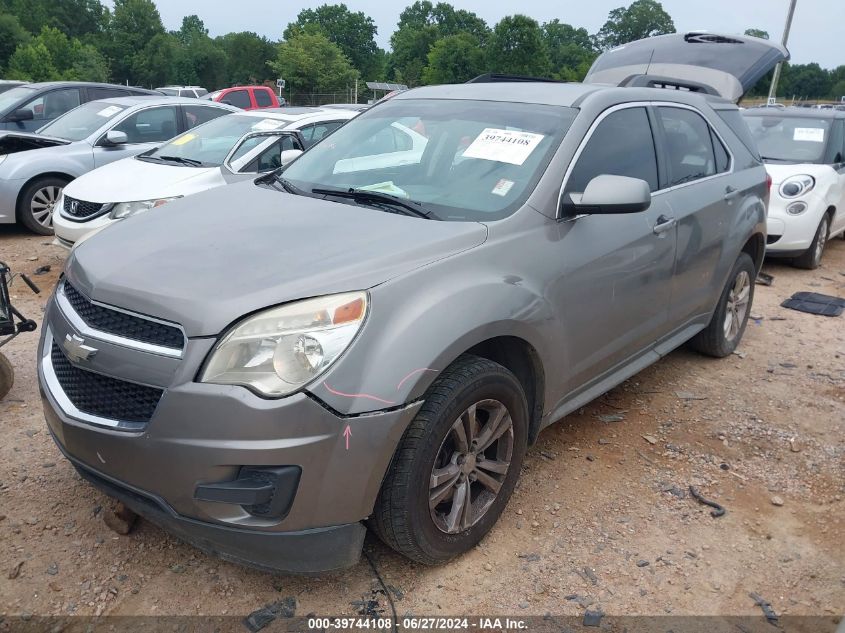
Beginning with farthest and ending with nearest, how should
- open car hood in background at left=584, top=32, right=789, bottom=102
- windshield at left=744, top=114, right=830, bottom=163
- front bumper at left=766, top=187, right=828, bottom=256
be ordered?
1. windshield at left=744, top=114, right=830, bottom=163
2. front bumper at left=766, top=187, right=828, bottom=256
3. open car hood in background at left=584, top=32, right=789, bottom=102

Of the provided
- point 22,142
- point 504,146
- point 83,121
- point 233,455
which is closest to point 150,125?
point 83,121

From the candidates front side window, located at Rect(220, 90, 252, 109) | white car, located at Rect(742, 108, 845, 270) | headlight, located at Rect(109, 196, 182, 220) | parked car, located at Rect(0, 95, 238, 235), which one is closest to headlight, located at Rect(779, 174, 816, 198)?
white car, located at Rect(742, 108, 845, 270)

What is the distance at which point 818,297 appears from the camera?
6660 millimetres

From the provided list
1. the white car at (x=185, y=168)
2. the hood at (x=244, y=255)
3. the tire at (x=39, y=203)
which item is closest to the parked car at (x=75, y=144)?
the tire at (x=39, y=203)

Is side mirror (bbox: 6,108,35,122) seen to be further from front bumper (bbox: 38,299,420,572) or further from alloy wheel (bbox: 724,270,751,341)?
alloy wheel (bbox: 724,270,751,341)

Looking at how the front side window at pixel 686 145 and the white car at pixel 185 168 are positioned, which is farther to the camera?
the white car at pixel 185 168

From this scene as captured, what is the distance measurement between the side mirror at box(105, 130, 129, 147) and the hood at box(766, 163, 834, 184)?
23.8 feet

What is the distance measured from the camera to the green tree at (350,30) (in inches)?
3706

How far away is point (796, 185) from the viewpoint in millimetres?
7352

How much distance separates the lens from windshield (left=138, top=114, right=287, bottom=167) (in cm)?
667

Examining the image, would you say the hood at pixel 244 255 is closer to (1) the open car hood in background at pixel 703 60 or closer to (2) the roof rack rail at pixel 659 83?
(2) the roof rack rail at pixel 659 83

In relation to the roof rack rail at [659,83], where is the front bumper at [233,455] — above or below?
below

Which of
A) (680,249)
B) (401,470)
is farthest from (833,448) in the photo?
(401,470)

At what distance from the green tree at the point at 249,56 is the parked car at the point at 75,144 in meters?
78.5
